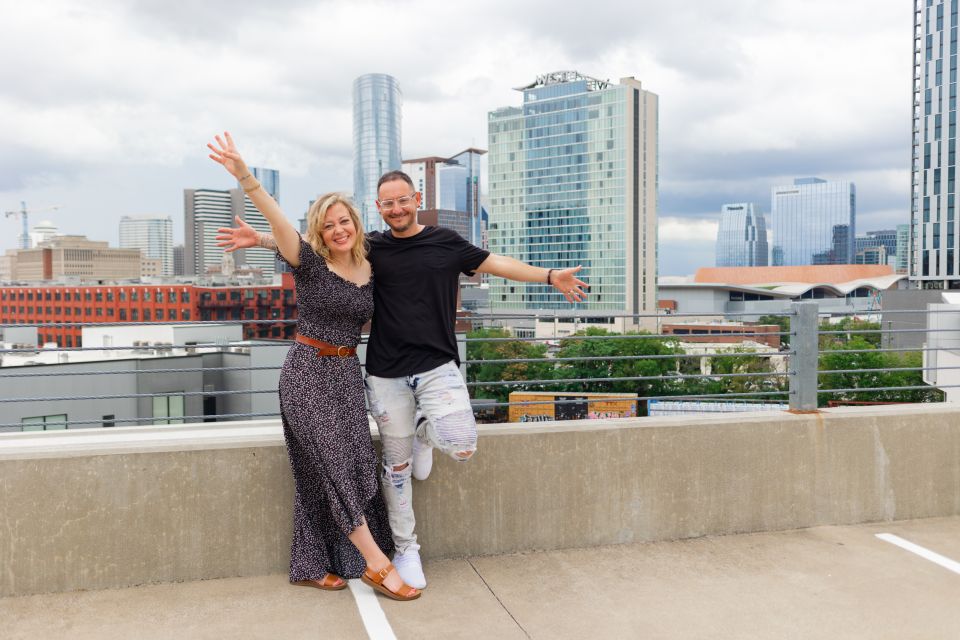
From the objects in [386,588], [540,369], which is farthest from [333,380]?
[540,369]

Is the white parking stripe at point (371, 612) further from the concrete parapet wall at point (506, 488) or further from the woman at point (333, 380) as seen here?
the concrete parapet wall at point (506, 488)

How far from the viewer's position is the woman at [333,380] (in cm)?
350

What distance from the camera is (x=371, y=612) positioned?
3467 mm

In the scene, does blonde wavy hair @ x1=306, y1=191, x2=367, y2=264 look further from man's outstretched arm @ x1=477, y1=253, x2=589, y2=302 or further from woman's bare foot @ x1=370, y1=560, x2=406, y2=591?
→ woman's bare foot @ x1=370, y1=560, x2=406, y2=591

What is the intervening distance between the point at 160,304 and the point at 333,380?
363 ft

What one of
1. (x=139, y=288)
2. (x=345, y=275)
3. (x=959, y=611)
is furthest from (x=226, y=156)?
(x=139, y=288)

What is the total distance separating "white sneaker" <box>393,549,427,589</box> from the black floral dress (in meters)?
0.32

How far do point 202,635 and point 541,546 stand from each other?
72.9 inches

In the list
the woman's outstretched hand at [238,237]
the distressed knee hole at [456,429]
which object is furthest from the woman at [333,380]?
the distressed knee hole at [456,429]

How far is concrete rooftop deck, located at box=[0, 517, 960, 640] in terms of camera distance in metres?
3.31

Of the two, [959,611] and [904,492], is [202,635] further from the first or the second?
[904,492]

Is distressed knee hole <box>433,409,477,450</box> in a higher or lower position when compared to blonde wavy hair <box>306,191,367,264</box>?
lower

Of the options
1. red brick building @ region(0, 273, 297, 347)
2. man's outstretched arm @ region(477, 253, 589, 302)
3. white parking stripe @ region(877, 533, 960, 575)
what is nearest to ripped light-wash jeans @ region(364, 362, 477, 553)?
man's outstretched arm @ region(477, 253, 589, 302)

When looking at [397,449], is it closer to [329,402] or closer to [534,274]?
[329,402]
